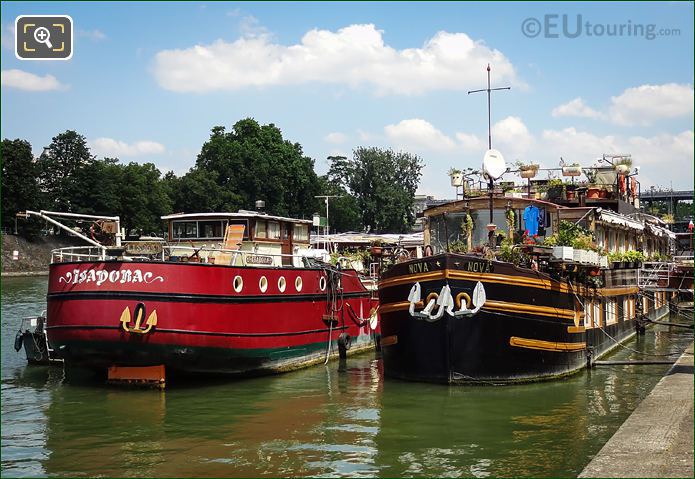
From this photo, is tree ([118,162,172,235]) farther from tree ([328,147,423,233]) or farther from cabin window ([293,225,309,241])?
cabin window ([293,225,309,241])

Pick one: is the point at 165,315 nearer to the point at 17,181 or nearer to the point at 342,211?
the point at 17,181

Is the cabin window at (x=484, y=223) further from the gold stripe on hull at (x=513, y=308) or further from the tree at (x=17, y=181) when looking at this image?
the tree at (x=17, y=181)

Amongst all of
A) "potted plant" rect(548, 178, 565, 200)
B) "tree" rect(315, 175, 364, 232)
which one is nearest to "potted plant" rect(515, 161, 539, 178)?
"potted plant" rect(548, 178, 565, 200)

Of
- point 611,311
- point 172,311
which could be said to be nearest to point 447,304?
point 172,311

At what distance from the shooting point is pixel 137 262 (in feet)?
62.8

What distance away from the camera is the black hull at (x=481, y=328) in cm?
1820

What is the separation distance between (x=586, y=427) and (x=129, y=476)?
7.90 m

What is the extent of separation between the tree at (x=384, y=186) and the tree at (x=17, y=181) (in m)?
34.2

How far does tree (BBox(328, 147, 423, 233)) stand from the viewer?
89750 mm

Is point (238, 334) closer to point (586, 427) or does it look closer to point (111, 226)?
point (111, 226)

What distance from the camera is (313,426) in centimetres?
1543

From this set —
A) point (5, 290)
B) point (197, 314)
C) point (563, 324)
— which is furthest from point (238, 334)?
point (5, 290)

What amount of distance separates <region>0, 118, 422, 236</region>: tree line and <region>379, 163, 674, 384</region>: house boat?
176 feet

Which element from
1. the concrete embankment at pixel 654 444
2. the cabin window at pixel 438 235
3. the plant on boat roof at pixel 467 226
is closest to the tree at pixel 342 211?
the cabin window at pixel 438 235
